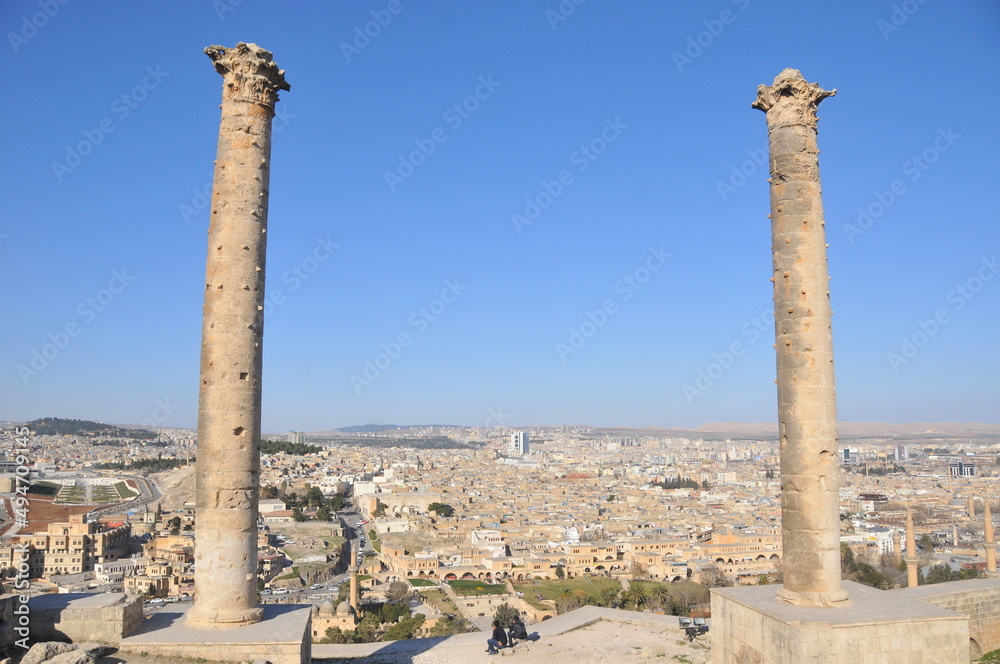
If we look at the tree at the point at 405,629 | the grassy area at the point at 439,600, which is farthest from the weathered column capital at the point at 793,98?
the grassy area at the point at 439,600

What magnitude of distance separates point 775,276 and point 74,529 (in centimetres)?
4098

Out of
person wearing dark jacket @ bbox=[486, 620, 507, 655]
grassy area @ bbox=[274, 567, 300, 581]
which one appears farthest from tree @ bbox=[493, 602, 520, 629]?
grassy area @ bbox=[274, 567, 300, 581]

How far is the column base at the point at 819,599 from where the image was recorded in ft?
25.1

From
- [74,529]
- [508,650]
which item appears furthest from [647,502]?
[508,650]

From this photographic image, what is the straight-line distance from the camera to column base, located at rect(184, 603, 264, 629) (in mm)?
7340

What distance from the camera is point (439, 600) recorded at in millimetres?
36969

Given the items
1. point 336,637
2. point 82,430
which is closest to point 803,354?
point 336,637

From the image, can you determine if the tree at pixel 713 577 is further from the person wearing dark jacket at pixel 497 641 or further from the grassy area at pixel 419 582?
the person wearing dark jacket at pixel 497 641

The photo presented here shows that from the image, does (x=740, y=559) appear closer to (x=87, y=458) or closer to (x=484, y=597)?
(x=484, y=597)

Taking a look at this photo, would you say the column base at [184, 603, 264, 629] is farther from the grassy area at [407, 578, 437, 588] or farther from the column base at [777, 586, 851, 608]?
the grassy area at [407, 578, 437, 588]

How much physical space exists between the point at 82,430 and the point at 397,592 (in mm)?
94165

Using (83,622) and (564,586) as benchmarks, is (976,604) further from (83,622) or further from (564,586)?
(564,586)

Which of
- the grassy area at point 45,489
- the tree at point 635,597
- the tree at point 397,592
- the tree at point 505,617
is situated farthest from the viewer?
the grassy area at point 45,489

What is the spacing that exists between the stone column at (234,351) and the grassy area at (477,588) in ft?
109
